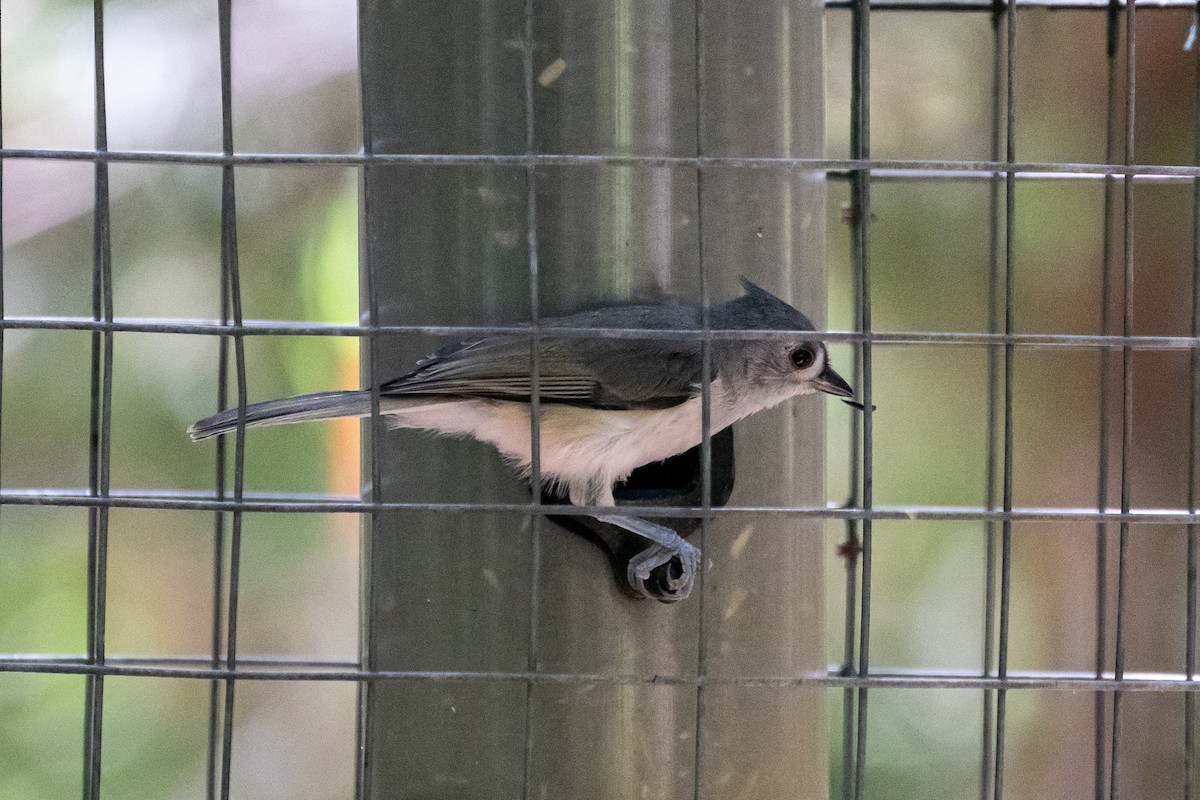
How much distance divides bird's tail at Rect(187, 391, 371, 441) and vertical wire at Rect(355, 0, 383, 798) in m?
0.05

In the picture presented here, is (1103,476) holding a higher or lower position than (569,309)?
lower

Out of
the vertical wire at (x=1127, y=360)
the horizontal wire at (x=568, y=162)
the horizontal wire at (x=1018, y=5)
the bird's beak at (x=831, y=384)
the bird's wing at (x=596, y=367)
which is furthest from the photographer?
the horizontal wire at (x=1018, y=5)

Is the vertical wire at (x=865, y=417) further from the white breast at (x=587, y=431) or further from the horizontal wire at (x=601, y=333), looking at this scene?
the white breast at (x=587, y=431)

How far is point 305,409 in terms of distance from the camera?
6.32 feet

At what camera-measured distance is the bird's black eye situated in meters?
2.16

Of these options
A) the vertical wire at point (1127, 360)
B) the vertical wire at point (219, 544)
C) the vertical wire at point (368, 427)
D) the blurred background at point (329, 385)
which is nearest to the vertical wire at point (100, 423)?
the vertical wire at point (219, 544)

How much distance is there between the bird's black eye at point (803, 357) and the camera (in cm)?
216

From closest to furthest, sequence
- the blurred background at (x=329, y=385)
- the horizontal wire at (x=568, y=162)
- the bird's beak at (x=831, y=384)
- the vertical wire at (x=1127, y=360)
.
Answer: the horizontal wire at (x=568, y=162) < the vertical wire at (x=1127, y=360) < the bird's beak at (x=831, y=384) < the blurred background at (x=329, y=385)

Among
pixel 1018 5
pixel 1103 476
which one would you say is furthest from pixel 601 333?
pixel 1018 5

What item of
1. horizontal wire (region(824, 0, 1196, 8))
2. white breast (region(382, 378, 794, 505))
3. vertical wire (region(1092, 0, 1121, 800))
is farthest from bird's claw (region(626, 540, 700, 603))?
horizontal wire (region(824, 0, 1196, 8))

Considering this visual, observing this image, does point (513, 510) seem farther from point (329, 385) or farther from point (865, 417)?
point (329, 385)

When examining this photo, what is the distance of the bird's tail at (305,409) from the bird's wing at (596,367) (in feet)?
0.32

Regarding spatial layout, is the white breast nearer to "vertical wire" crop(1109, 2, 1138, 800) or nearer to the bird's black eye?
the bird's black eye

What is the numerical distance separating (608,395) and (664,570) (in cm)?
34
